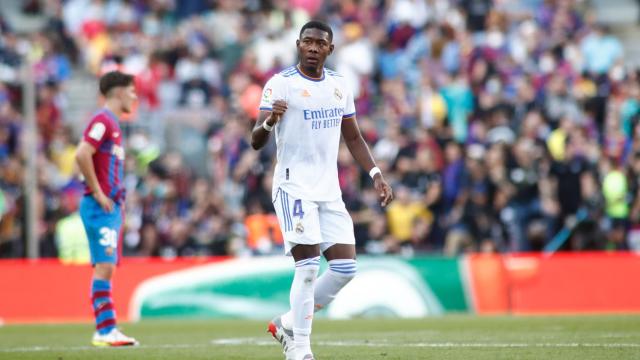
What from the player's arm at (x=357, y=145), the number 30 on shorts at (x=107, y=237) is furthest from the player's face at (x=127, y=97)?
the player's arm at (x=357, y=145)

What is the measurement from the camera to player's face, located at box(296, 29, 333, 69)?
30.3 feet

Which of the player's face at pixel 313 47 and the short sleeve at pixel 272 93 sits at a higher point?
the player's face at pixel 313 47

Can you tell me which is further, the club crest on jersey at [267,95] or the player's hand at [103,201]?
the player's hand at [103,201]

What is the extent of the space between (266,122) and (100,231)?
3.10 meters

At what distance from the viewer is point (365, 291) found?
18172mm

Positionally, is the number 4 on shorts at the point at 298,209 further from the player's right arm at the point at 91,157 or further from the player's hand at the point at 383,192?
the player's right arm at the point at 91,157

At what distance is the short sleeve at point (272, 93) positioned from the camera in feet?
30.2

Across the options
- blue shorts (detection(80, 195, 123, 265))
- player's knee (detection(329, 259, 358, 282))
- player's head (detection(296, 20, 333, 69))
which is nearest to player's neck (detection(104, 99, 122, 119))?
blue shorts (detection(80, 195, 123, 265))

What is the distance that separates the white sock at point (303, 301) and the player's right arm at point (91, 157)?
9.49 feet

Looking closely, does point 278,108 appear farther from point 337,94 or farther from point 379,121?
point 379,121

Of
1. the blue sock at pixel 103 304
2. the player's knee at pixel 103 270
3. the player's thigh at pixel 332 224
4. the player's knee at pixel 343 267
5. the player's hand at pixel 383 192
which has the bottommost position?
the blue sock at pixel 103 304

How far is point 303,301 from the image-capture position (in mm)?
9141

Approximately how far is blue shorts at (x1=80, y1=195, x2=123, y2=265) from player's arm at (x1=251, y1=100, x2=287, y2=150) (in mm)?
2837

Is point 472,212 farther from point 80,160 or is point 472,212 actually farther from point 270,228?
point 80,160
